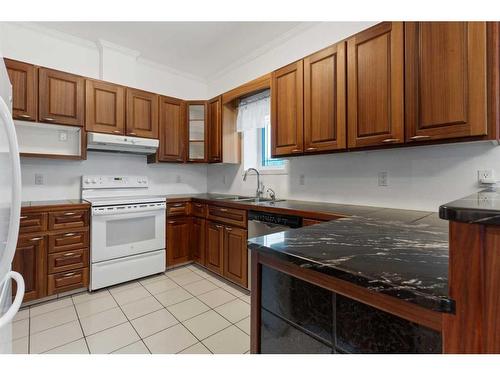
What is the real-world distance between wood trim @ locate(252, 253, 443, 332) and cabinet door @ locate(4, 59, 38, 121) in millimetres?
2917

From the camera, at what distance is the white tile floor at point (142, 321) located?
168cm

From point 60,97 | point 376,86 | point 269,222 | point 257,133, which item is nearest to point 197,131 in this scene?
point 257,133

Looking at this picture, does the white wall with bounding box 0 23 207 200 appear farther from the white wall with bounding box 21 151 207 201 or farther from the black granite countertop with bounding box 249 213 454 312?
the black granite countertop with bounding box 249 213 454 312

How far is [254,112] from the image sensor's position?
10.3ft

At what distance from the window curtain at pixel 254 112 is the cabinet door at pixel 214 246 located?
137 centimetres

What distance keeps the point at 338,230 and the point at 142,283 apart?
8.06 feet

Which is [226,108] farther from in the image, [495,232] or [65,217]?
[495,232]

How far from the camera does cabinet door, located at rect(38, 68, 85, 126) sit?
8.02ft

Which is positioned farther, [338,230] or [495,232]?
[338,230]

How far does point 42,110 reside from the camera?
2438mm

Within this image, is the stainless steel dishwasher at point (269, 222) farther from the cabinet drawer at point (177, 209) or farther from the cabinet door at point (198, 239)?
the cabinet drawer at point (177, 209)

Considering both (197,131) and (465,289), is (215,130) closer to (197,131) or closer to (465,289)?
(197,131)

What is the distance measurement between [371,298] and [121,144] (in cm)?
303
